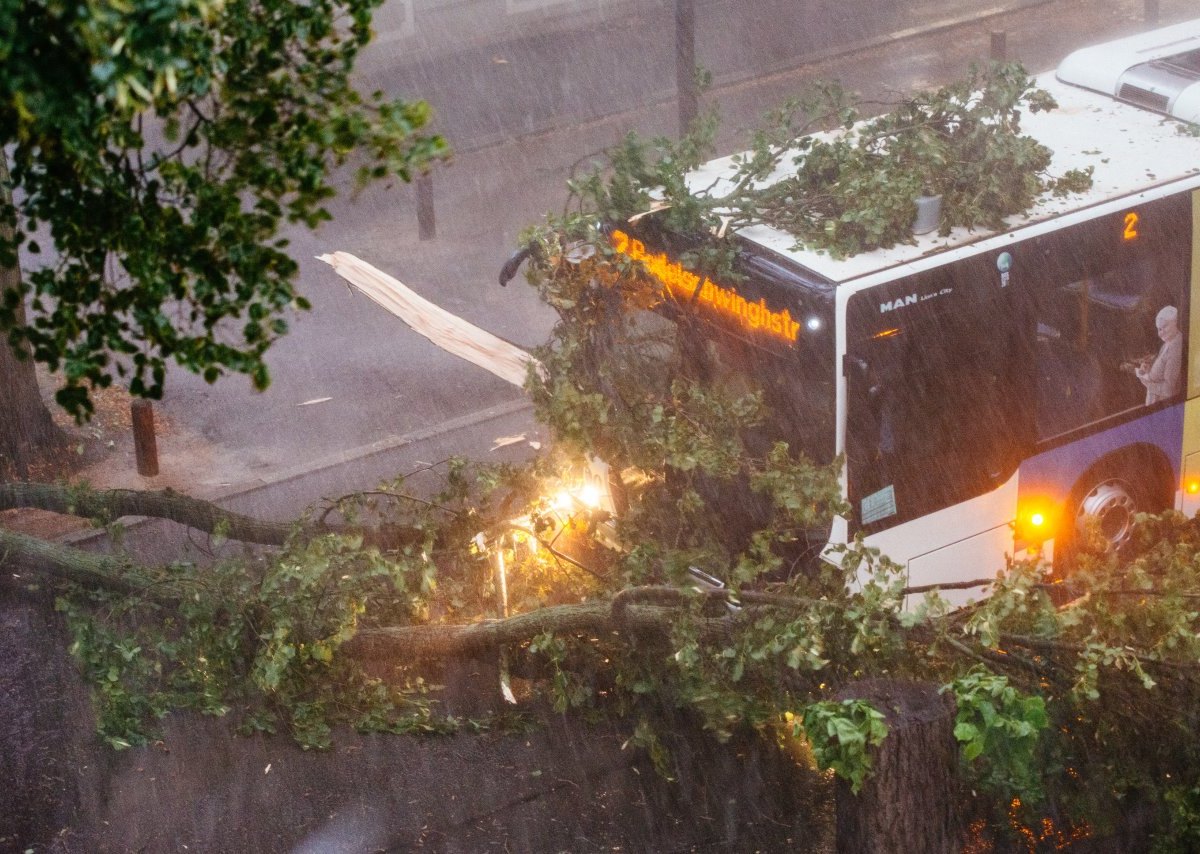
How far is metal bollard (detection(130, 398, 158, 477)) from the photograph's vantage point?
30.4 ft

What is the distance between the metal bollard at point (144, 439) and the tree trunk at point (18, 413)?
711 millimetres

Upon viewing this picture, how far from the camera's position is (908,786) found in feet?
12.8

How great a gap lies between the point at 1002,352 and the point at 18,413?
6.80 meters

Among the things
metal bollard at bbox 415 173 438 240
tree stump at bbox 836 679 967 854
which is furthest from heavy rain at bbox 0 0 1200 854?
metal bollard at bbox 415 173 438 240

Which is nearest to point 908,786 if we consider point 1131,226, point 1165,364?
point 1131,226

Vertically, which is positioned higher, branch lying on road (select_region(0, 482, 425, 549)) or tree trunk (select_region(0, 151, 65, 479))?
tree trunk (select_region(0, 151, 65, 479))

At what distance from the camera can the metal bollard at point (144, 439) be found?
9.27m

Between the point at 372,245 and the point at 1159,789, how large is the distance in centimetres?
1045

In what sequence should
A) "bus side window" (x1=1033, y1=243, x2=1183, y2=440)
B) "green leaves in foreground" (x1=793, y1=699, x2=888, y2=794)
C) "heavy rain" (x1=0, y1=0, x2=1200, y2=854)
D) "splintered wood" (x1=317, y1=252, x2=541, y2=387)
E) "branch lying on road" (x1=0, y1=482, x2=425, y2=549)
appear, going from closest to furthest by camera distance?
"green leaves in foreground" (x1=793, y1=699, x2=888, y2=794)
"heavy rain" (x1=0, y1=0, x2=1200, y2=854)
"bus side window" (x1=1033, y1=243, x2=1183, y2=440)
"branch lying on road" (x1=0, y1=482, x2=425, y2=549)
"splintered wood" (x1=317, y1=252, x2=541, y2=387)

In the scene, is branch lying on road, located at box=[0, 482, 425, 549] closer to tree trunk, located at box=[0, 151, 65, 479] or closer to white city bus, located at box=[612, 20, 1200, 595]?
white city bus, located at box=[612, 20, 1200, 595]

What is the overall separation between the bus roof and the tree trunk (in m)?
5.20

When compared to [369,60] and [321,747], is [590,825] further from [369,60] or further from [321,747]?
[369,60]

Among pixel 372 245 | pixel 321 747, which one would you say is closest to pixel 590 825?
pixel 321 747

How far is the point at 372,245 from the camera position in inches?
544
